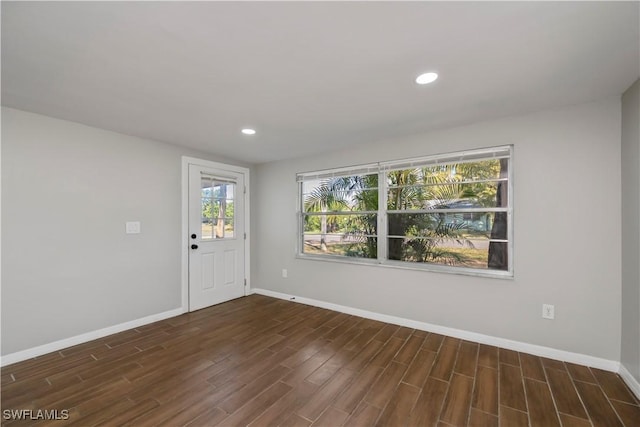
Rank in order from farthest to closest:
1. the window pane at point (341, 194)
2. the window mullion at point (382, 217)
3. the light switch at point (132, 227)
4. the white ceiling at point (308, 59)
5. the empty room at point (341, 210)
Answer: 1. the window pane at point (341, 194)
2. the window mullion at point (382, 217)
3. the light switch at point (132, 227)
4. the empty room at point (341, 210)
5. the white ceiling at point (308, 59)

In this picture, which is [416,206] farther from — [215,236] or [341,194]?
[215,236]

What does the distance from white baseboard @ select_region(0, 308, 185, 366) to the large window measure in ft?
6.78

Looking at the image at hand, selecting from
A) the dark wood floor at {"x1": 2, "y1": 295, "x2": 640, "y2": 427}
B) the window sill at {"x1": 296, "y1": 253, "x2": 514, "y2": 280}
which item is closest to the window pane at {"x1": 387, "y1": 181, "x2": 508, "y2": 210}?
the window sill at {"x1": 296, "y1": 253, "x2": 514, "y2": 280}

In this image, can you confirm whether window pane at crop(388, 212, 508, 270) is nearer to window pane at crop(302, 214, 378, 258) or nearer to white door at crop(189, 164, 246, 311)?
window pane at crop(302, 214, 378, 258)

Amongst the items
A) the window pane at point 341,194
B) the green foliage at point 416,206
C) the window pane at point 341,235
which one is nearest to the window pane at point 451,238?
the green foliage at point 416,206

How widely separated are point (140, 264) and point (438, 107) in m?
3.66

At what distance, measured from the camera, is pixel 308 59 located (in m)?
1.67

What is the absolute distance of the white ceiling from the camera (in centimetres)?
130

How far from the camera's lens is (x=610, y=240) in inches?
87.2

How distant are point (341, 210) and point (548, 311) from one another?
97.2 inches

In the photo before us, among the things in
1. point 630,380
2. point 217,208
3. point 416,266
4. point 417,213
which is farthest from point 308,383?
point 217,208

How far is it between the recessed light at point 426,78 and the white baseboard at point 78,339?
381cm

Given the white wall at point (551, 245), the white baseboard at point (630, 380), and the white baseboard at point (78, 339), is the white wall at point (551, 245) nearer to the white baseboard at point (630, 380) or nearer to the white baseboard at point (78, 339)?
the white baseboard at point (630, 380)

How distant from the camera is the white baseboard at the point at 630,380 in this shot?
1891 mm
